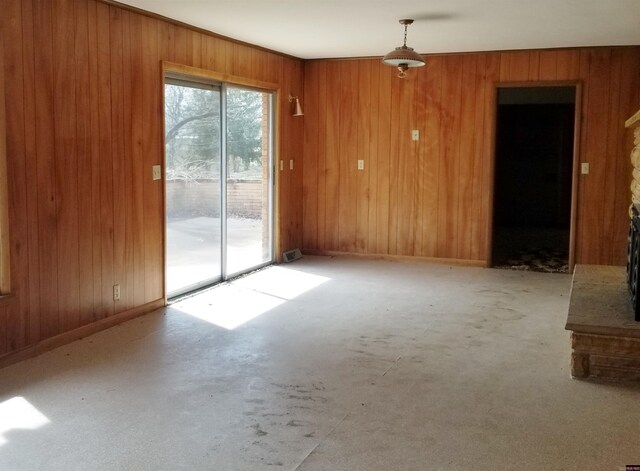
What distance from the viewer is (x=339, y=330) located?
4.93 m

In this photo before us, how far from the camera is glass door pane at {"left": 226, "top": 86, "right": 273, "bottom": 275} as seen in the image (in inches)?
264

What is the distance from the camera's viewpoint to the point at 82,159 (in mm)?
4609

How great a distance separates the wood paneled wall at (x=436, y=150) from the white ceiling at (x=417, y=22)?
1.19ft

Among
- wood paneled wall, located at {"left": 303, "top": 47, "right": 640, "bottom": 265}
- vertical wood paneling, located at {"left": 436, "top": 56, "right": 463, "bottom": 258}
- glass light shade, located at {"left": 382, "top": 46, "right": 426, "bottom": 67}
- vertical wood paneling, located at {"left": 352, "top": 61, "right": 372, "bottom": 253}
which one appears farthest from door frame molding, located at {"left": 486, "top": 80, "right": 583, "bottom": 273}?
glass light shade, located at {"left": 382, "top": 46, "right": 426, "bottom": 67}

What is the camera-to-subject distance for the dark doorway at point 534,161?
35.3 feet

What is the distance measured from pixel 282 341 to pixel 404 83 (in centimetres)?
414

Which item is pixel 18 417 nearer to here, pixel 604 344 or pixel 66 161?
pixel 66 161

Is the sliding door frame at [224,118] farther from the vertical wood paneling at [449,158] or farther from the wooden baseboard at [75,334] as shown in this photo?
the vertical wood paneling at [449,158]

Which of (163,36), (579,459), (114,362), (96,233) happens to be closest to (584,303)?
(579,459)

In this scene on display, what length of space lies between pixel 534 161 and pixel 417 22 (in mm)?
6249

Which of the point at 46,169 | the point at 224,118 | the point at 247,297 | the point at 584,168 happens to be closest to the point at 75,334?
the point at 46,169

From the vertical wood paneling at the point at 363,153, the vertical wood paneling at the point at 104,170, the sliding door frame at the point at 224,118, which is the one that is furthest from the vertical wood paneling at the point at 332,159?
the vertical wood paneling at the point at 104,170

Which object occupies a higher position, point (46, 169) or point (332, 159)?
point (332, 159)

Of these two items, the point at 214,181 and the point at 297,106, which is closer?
the point at 214,181
